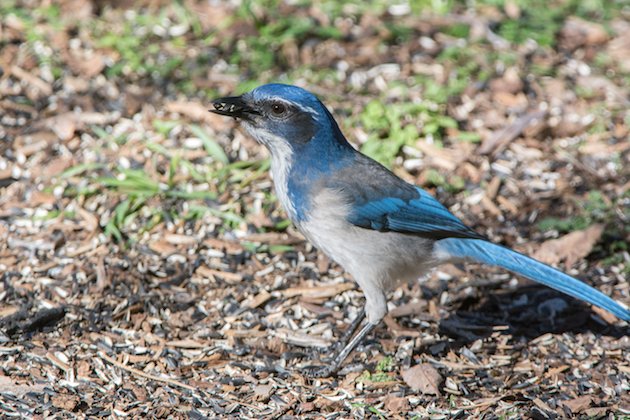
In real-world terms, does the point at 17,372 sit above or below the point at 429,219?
below

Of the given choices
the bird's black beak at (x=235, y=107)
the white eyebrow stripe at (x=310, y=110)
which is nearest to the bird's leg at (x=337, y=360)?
the white eyebrow stripe at (x=310, y=110)

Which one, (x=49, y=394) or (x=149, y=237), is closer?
(x=49, y=394)

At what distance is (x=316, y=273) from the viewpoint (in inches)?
258

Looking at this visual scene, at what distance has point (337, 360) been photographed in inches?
224

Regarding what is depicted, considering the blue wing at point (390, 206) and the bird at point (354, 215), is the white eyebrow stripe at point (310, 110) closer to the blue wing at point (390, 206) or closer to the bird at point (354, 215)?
the bird at point (354, 215)

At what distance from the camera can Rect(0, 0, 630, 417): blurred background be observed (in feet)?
18.3

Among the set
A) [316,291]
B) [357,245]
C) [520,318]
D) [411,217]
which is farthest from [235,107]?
[520,318]

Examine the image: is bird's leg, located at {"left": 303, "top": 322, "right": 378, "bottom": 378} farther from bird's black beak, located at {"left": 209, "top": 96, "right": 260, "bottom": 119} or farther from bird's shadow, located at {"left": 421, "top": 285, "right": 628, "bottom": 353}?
bird's black beak, located at {"left": 209, "top": 96, "right": 260, "bottom": 119}

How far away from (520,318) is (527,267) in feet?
2.29

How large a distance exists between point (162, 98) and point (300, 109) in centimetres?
259

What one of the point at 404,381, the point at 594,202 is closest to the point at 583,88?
the point at 594,202

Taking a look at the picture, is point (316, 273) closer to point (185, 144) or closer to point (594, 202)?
point (185, 144)

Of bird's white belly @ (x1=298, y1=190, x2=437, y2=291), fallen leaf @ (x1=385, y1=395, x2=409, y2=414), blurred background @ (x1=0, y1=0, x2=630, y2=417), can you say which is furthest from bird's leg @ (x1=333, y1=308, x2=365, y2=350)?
fallen leaf @ (x1=385, y1=395, x2=409, y2=414)

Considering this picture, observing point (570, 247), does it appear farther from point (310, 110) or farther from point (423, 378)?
point (310, 110)
